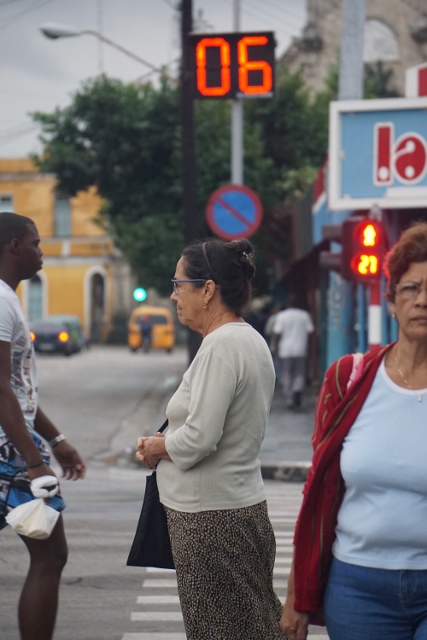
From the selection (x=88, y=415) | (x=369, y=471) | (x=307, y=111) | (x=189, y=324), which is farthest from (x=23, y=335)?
(x=307, y=111)

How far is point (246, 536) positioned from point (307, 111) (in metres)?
25.7

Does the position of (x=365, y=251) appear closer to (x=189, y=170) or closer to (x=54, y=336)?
(x=189, y=170)

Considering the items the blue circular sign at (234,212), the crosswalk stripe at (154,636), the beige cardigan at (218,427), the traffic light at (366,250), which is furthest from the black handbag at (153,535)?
the blue circular sign at (234,212)

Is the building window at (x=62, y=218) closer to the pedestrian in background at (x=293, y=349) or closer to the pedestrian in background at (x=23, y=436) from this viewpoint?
the pedestrian in background at (x=293, y=349)

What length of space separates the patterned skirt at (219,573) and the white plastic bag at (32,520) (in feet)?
2.28

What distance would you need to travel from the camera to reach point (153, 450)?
11.5 ft

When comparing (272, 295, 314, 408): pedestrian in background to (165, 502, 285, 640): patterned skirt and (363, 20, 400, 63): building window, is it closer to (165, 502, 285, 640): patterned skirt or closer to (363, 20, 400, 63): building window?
(165, 502, 285, 640): patterned skirt

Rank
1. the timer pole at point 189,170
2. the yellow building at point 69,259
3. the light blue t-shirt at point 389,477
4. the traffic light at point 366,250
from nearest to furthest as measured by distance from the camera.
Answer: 1. the light blue t-shirt at point 389,477
2. the traffic light at point 366,250
3. the timer pole at point 189,170
4. the yellow building at point 69,259

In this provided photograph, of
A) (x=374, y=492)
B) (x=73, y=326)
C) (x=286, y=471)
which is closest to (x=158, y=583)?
(x=374, y=492)

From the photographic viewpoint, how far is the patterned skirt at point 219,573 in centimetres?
341

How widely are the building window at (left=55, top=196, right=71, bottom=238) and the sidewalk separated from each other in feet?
124

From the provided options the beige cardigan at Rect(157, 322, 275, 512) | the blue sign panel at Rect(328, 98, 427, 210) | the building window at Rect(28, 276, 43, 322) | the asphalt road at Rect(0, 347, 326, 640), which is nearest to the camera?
the beige cardigan at Rect(157, 322, 275, 512)

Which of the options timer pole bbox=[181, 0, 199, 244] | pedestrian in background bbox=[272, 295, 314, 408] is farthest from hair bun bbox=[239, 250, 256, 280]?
pedestrian in background bbox=[272, 295, 314, 408]

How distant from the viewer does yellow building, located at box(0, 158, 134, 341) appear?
55281mm
